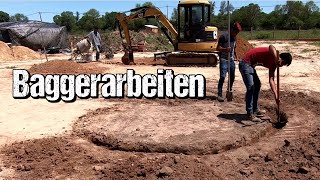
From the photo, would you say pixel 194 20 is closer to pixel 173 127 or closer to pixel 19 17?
pixel 173 127

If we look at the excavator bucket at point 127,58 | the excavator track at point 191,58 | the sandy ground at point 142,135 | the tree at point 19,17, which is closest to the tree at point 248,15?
the tree at point 19,17

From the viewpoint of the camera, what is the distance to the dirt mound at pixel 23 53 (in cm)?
2597

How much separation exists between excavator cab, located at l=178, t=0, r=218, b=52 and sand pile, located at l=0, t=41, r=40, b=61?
12.1 m

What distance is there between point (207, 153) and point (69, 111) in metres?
4.29

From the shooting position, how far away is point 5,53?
84.2 feet

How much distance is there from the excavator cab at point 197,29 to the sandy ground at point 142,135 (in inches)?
283

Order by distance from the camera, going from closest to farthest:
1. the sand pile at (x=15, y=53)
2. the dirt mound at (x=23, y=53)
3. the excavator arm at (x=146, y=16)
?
the excavator arm at (x=146, y=16) < the sand pile at (x=15, y=53) < the dirt mound at (x=23, y=53)

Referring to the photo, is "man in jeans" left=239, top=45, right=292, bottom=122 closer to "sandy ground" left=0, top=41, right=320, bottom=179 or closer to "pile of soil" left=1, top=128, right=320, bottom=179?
"sandy ground" left=0, top=41, right=320, bottom=179

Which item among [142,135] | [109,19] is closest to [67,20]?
[109,19]

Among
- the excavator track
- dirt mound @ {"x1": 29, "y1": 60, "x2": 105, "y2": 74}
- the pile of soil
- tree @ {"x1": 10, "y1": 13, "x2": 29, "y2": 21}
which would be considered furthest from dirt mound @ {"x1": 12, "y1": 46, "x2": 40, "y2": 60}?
the pile of soil

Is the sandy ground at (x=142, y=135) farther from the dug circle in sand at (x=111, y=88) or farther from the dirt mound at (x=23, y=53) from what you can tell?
the dirt mound at (x=23, y=53)

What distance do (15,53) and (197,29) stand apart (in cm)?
1328

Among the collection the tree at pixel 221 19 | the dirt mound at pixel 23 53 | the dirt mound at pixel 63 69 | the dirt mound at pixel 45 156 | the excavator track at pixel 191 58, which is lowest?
the dirt mound at pixel 45 156

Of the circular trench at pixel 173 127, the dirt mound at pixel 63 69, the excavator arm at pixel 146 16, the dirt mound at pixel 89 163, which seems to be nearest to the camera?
the dirt mound at pixel 89 163
